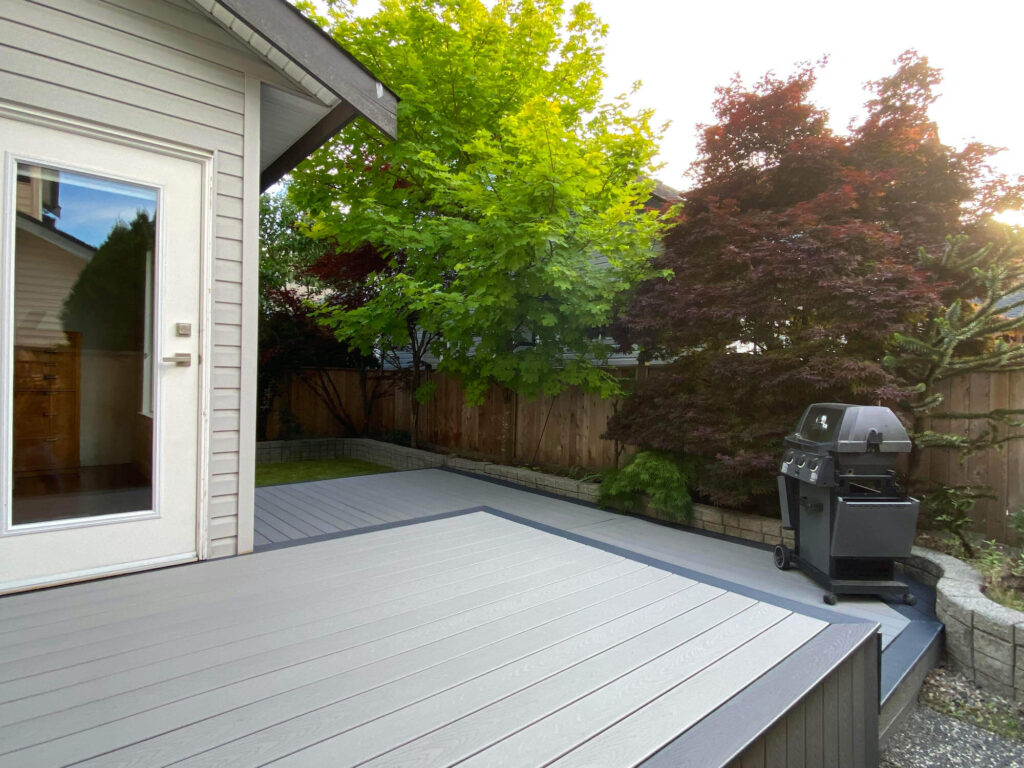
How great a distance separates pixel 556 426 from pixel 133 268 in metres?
4.20

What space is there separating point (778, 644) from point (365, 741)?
1.51 metres

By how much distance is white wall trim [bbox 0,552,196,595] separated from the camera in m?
2.37

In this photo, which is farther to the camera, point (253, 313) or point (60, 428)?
point (253, 313)

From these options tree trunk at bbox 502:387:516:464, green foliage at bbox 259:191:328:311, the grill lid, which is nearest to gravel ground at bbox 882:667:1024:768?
the grill lid

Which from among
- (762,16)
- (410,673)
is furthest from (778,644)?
(762,16)

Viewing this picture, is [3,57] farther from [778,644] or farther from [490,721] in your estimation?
[778,644]

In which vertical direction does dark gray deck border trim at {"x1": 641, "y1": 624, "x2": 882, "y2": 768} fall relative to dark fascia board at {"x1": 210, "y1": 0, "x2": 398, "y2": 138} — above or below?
below

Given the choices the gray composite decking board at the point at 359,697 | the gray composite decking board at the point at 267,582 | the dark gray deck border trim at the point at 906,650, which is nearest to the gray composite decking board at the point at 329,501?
the gray composite decking board at the point at 267,582

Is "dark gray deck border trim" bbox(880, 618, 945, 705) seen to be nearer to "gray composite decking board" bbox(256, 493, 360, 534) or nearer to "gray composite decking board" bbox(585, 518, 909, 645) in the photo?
"gray composite decking board" bbox(585, 518, 909, 645)

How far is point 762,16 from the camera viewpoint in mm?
6184

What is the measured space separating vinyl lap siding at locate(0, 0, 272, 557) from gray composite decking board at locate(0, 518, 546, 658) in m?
0.53

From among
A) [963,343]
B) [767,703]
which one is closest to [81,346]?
[767,703]

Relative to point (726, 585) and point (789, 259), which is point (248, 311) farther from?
point (789, 259)

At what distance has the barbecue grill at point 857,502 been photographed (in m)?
2.73
